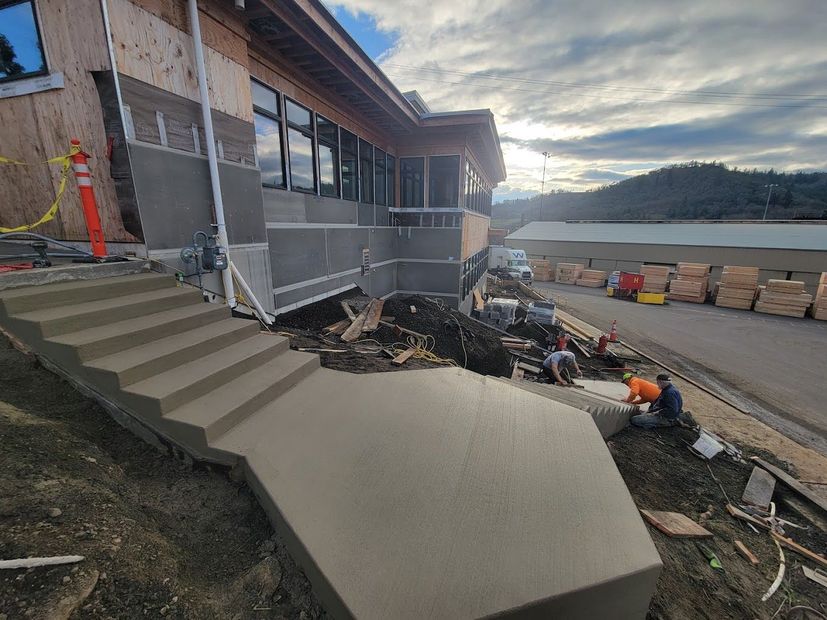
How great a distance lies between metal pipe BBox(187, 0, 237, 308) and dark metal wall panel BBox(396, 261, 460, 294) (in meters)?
8.09

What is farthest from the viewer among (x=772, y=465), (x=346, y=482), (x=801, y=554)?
(x=772, y=465)

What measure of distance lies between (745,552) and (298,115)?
10.3 metres

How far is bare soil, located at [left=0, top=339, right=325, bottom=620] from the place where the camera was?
1.62 m

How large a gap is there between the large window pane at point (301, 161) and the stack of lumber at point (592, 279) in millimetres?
28658

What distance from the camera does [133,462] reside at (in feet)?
8.82

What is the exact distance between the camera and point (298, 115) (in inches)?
283

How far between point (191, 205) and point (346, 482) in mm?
4553

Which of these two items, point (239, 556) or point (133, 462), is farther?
point (133, 462)

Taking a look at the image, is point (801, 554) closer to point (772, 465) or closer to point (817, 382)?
point (772, 465)

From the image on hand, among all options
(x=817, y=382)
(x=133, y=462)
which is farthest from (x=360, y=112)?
(x=817, y=382)

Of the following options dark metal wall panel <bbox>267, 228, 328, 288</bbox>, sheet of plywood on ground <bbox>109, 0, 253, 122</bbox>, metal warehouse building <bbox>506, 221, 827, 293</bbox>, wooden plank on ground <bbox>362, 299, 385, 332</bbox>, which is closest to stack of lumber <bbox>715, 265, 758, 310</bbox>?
metal warehouse building <bbox>506, 221, 827, 293</bbox>

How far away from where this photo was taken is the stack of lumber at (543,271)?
106 ft

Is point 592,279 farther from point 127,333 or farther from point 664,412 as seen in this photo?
point 127,333

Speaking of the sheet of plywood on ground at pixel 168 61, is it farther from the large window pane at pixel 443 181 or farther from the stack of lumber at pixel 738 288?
the stack of lumber at pixel 738 288
